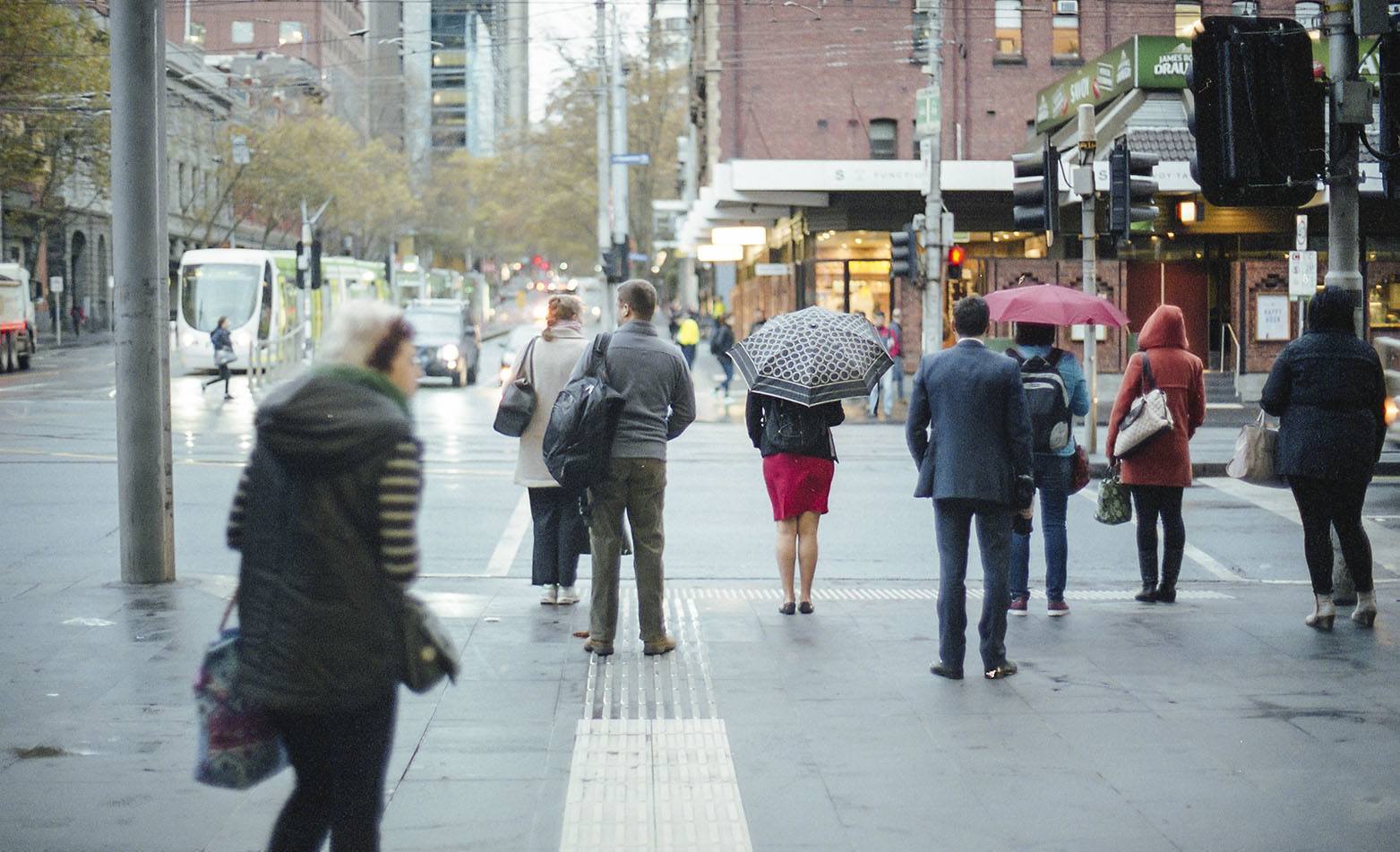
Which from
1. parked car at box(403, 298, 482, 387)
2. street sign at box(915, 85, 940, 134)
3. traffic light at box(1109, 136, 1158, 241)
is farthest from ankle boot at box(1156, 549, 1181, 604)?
parked car at box(403, 298, 482, 387)

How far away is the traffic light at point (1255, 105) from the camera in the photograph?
30.7ft

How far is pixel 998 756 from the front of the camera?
241 inches

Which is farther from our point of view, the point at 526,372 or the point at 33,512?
the point at 33,512

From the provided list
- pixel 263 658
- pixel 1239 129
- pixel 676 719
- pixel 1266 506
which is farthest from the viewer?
pixel 1266 506

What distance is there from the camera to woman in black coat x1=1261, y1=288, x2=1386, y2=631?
8.30 m

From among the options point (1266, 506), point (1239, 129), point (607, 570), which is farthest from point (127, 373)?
point (1266, 506)

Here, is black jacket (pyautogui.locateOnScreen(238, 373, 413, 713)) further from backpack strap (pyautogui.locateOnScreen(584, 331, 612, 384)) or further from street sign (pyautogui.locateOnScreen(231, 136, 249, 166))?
street sign (pyautogui.locateOnScreen(231, 136, 249, 166))

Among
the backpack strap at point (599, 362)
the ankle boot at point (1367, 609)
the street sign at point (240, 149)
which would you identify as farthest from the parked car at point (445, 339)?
the ankle boot at point (1367, 609)

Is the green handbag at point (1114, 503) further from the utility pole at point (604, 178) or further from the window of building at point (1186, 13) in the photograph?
the window of building at point (1186, 13)

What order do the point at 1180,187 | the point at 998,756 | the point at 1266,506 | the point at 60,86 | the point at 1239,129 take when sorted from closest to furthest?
the point at 998,756 < the point at 1239,129 < the point at 1266,506 < the point at 1180,187 < the point at 60,86

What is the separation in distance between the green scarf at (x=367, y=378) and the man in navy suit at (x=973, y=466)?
3830 millimetres

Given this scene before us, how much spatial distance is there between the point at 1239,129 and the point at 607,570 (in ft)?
14.9

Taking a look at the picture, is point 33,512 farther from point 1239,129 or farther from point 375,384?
point 375,384

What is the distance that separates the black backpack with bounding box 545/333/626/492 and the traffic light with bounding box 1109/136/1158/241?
1115cm
